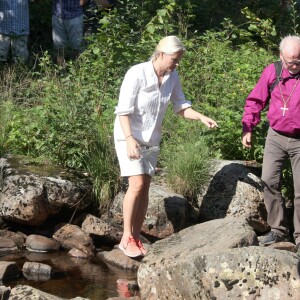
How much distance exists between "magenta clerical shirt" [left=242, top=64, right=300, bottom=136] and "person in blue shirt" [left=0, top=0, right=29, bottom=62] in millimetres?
5502

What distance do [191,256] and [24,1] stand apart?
7.37 m

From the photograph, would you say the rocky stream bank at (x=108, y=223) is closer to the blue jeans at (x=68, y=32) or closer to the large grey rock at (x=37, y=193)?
the large grey rock at (x=37, y=193)

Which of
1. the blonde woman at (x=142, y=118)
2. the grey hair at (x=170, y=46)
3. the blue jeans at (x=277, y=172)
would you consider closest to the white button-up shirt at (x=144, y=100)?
the blonde woman at (x=142, y=118)

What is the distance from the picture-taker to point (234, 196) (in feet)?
28.8

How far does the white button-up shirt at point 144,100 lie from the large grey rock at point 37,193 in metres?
1.40

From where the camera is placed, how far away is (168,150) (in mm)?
9227

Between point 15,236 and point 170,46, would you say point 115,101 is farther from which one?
point 170,46

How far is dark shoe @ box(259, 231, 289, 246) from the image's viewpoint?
812cm

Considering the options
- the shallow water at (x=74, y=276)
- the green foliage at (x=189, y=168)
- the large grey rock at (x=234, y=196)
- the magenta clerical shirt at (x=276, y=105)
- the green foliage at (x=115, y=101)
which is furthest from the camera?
the green foliage at (x=115, y=101)

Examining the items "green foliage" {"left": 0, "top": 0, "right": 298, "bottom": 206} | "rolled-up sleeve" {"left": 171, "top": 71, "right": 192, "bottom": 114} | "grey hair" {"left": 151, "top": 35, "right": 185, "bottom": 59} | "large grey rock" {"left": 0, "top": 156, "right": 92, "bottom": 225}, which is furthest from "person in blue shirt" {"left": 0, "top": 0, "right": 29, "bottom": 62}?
"grey hair" {"left": 151, "top": 35, "right": 185, "bottom": 59}

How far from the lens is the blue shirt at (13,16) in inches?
501

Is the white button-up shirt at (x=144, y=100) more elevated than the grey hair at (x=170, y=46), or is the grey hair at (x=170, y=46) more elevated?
the grey hair at (x=170, y=46)

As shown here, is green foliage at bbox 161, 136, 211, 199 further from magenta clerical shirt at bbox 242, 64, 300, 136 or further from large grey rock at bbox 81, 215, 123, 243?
magenta clerical shirt at bbox 242, 64, 300, 136

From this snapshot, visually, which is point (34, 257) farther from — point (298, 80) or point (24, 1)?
point (24, 1)
